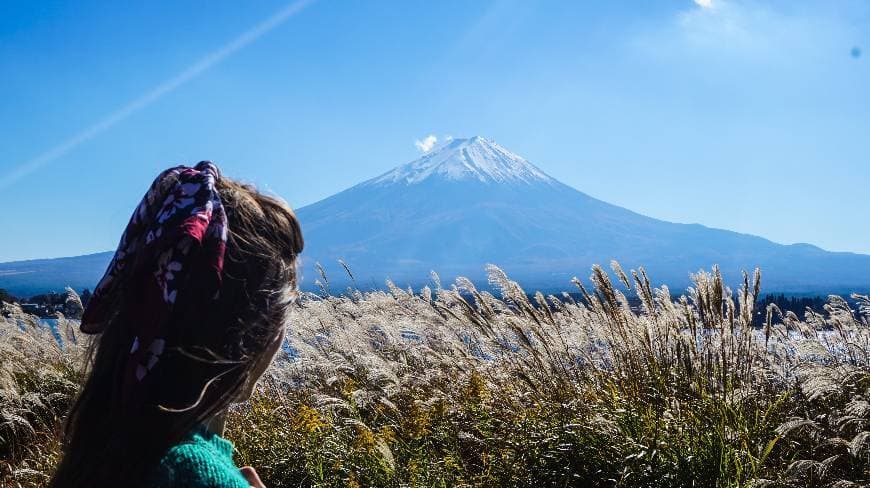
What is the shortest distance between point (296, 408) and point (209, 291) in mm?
3835

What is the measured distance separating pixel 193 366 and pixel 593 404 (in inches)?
104

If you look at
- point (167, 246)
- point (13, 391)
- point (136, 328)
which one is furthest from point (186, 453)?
point (13, 391)

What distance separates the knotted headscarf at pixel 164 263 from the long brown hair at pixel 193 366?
0.12ft

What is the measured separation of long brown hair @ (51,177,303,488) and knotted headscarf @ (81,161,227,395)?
35 mm

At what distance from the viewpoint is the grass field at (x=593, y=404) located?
3.00m

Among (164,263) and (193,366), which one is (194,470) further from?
(164,263)

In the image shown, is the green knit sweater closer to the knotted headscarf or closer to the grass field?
the knotted headscarf

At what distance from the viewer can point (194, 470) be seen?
3.64 ft

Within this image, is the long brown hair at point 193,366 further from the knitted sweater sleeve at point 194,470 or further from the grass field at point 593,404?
the grass field at point 593,404

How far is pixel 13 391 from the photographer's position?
495cm

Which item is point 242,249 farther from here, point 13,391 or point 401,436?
point 13,391

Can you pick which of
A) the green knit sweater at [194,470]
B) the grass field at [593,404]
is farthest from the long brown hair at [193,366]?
the grass field at [593,404]

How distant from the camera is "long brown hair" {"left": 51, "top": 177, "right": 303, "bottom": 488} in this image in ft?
3.78

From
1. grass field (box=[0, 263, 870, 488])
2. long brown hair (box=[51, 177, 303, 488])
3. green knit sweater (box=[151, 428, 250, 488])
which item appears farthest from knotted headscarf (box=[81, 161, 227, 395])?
grass field (box=[0, 263, 870, 488])
